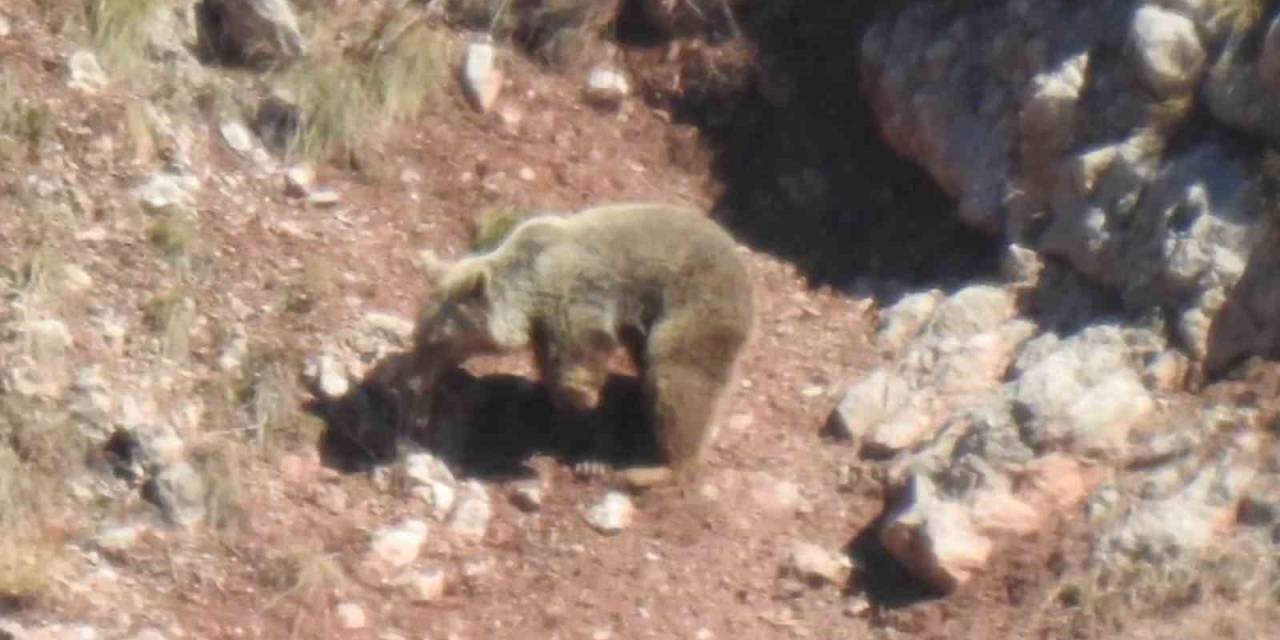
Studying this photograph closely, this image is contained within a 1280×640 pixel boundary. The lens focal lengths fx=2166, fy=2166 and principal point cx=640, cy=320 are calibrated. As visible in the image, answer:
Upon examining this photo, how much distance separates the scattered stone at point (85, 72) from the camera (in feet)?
29.2

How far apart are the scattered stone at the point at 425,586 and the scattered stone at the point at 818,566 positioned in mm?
1244

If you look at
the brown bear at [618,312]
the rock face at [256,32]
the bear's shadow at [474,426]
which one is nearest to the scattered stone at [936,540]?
the brown bear at [618,312]

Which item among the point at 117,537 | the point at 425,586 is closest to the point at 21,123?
the point at 117,537

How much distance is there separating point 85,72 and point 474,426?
7.38 feet

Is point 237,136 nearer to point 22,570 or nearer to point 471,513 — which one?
point 471,513

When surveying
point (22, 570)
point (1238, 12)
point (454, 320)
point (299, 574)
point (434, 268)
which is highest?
point (1238, 12)

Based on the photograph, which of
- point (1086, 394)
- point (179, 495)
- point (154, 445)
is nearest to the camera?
point (179, 495)

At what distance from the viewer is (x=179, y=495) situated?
768 cm

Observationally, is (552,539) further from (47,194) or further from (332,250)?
(47,194)

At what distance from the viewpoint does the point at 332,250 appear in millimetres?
8898

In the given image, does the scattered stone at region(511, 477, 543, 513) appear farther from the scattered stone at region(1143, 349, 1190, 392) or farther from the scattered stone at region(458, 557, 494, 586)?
the scattered stone at region(1143, 349, 1190, 392)

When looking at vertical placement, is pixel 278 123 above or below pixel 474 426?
above

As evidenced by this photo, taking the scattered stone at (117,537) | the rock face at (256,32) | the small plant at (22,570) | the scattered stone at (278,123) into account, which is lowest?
the small plant at (22,570)

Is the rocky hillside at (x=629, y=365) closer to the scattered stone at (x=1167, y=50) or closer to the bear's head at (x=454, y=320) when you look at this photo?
the scattered stone at (x=1167, y=50)
